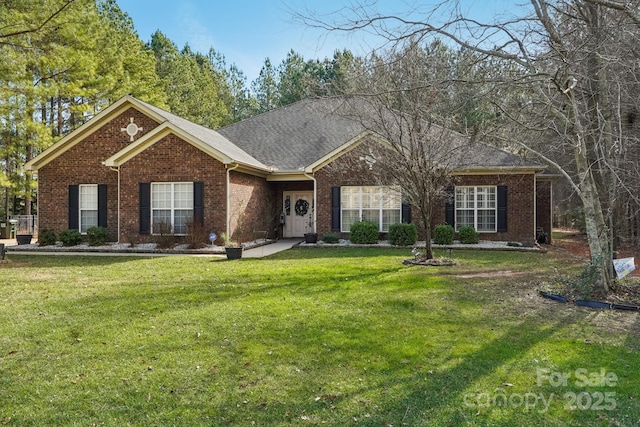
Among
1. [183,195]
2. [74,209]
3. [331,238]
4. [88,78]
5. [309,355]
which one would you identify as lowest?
[309,355]

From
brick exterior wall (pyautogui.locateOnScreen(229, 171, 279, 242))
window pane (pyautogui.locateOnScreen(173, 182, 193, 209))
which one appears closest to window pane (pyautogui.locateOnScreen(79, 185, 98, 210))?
window pane (pyautogui.locateOnScreen(173, 182, 193, 209))

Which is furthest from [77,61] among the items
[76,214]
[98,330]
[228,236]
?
[98,330]

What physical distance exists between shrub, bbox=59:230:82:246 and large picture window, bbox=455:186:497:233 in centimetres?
1372

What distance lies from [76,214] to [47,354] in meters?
13.3

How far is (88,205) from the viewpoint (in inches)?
655

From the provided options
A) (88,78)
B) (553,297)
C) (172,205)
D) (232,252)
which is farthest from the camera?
(88,78)

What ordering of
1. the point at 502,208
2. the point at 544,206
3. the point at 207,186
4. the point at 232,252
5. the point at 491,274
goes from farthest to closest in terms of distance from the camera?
1. the point at 544,206
2. the point at 502,208
3. the point at 207,186
4. the point at 232,252
5. the point at 491,274

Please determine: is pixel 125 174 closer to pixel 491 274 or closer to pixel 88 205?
pixel 88 205

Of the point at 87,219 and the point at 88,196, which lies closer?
the point at 87,219

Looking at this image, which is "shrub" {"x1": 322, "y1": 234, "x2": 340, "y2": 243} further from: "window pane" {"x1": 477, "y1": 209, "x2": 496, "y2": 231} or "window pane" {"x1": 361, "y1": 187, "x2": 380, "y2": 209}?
"window pane" {"x1": 477, "y1": 209, "x2": 496, "y2": 231}

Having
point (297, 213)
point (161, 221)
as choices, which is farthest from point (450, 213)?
point (161, 221)

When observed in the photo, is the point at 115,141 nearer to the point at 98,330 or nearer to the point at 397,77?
the point at 397,77

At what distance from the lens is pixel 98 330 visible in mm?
5641

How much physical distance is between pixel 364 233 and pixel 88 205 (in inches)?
402
